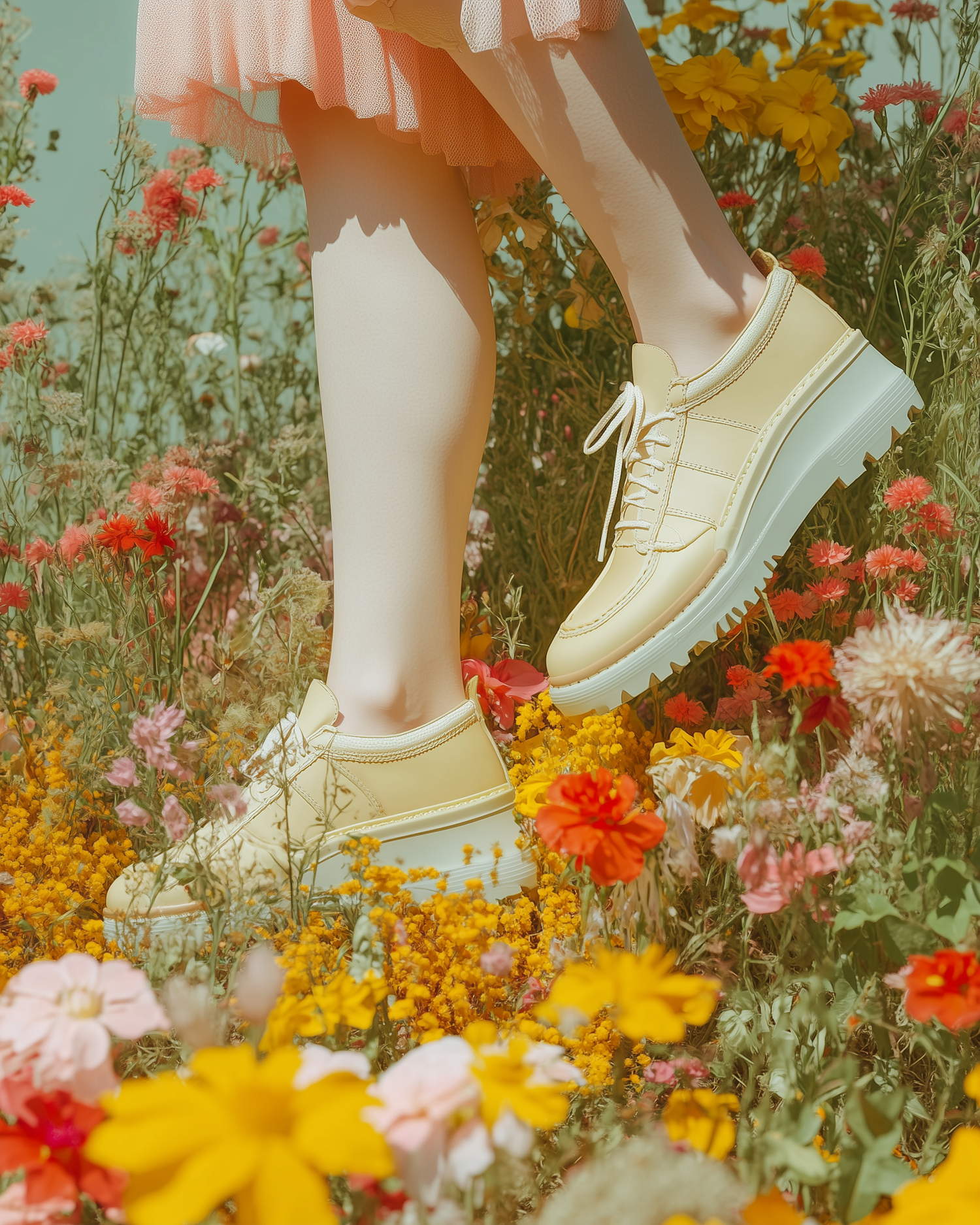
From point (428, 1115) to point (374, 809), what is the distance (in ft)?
2.49

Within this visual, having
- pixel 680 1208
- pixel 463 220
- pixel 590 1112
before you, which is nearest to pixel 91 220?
pixel 463 220

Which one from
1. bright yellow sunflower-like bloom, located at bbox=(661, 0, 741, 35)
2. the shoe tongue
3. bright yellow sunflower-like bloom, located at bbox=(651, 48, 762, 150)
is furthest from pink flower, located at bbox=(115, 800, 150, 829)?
bright yellow sunflower-like bloom, located at bbox=(661, 0, 741, 35)

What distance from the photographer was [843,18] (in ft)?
6.07

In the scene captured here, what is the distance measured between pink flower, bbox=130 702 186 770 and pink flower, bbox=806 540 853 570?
85cm

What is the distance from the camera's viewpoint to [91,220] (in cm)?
271

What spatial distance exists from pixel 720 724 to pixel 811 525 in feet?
1.16

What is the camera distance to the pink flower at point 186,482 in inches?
65.9

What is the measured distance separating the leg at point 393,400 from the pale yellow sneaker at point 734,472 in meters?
0.20

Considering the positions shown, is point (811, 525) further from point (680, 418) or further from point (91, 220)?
point (91, 220)

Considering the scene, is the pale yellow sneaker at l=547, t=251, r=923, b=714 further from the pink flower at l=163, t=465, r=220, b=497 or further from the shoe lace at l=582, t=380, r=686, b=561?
the pink flower at l=163, t=465, r=220, b=497

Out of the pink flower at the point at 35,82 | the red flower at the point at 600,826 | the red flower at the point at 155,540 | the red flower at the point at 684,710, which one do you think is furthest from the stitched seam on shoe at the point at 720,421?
the pink flower at the point at 35,82

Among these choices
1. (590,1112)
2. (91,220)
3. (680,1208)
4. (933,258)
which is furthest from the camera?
(91,220)

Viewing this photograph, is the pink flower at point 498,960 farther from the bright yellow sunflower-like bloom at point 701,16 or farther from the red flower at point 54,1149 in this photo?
the bright yellow sunflower-like bloom at point 701,16

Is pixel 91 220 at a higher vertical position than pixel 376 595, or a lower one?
higher
